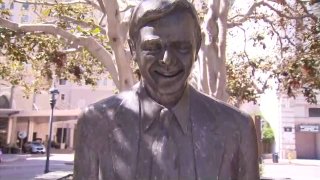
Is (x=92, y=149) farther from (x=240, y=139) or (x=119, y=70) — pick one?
(x=119, y=70)

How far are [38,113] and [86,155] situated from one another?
1692 inches

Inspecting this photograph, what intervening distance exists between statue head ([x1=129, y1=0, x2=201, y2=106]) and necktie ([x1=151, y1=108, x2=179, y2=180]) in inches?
3.0

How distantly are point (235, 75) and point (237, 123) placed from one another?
1210 cm

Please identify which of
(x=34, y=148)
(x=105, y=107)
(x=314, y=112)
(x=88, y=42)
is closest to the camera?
(x=105, y=107)

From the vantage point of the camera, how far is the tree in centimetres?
725

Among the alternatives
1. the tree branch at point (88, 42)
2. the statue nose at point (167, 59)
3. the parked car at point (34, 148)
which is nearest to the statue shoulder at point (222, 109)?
the statue nose at point (167, 59)

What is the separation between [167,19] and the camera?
1.66 metres

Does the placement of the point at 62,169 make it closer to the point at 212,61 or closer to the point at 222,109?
the point at 212,61

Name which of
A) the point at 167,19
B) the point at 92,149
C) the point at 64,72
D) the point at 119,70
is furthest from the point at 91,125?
the point at 64,72

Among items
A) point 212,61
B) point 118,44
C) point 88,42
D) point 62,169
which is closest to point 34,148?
point 62,169

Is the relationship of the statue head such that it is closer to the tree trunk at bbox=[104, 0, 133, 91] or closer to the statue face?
the statue face

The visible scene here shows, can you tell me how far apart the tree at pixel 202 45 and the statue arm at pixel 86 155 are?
5.24m

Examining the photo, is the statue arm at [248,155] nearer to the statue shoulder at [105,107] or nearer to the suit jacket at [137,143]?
the suit jacket at [137,143]

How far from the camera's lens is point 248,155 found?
66.9 inches
